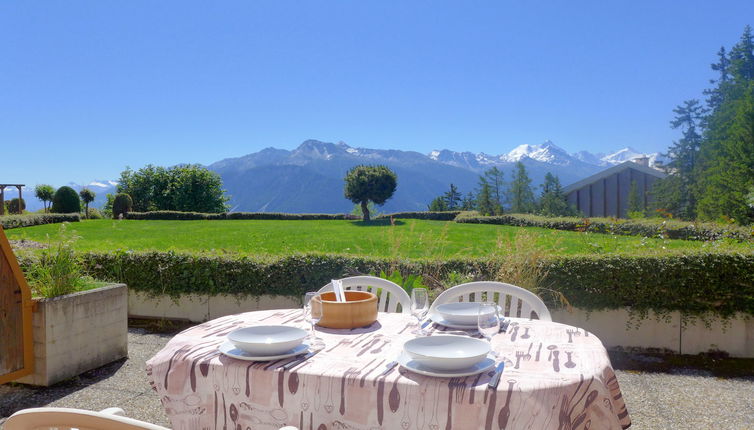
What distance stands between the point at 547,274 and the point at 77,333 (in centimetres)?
377

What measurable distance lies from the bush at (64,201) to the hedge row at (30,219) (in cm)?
278

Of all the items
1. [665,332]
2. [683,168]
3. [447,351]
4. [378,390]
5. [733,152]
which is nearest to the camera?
[378,390]

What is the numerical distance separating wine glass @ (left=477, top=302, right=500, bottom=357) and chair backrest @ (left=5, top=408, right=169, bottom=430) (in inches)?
45.9

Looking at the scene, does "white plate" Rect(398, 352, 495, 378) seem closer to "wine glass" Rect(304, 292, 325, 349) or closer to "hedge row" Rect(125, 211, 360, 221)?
"wine glass" Rect(304, 292, 325, 349)

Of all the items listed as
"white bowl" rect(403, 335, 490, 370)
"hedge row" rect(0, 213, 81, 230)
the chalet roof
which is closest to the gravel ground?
"white bowl" rect(403, 335, 490, 370)

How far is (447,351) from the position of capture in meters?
1.68

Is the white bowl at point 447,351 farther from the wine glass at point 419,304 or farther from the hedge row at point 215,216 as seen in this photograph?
the hedge row at point 215,216

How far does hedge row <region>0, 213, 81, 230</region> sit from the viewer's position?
58.4ft

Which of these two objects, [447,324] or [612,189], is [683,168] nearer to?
[612,189]

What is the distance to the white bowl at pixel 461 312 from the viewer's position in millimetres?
2160

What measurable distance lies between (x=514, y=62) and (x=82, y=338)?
1820cm

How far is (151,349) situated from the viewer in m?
4.45

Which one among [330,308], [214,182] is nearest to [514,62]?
[330,308]

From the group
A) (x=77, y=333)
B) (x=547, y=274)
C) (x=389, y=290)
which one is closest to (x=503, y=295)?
(x=389, y=290)
